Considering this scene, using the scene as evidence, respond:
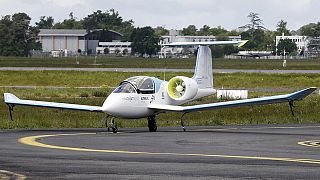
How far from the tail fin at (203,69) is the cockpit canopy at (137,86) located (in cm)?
342

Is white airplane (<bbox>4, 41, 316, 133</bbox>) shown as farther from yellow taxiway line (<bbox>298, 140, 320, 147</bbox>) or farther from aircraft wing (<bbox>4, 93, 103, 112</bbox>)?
yellow taxiway line (<bbox>298, 140, 320, 147</bbox>)

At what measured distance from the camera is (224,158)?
20.8 metres

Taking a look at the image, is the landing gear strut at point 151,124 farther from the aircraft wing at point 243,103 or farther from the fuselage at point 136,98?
the aircraft wing at point 243,103

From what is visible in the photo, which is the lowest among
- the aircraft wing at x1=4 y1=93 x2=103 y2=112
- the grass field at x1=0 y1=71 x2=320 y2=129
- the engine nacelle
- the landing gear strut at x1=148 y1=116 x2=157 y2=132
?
the grass field at x1=0 y1=71 x2=320 y2=129

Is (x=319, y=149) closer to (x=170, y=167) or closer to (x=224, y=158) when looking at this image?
(x=224, y=158)

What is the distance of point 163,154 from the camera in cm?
2184

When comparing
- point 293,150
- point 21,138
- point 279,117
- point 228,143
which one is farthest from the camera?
point 279,117

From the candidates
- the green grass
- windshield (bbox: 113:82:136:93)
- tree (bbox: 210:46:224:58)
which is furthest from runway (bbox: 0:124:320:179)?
tree (bbox: 210:46:224:58)

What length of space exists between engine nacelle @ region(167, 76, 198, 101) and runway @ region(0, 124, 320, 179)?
1835 millimetres

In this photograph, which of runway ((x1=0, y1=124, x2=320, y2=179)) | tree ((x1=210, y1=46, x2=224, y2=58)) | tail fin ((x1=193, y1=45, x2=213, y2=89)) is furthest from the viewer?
tree ((x1=210, y1=46, x2=224, y2=58))

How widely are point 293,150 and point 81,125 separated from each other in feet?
45.5

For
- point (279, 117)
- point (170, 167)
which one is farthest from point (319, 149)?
point (279, 117)

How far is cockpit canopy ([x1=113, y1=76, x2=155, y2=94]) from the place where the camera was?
31.7 meters

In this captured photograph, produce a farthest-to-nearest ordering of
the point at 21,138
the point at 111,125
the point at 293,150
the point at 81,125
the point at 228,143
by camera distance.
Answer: the point at 81,125
the point at 111,125
the point at 21,138
the point at 228,143
the point at 293,150
